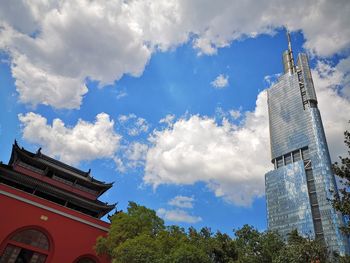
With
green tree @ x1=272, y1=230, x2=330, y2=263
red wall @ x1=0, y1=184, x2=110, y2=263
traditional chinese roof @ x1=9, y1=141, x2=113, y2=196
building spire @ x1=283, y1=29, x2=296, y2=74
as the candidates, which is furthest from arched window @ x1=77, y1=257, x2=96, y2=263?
building spire @ x1=283, y1=29, x2=296, y2=74

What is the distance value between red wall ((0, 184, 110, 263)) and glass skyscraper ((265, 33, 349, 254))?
5782 cm

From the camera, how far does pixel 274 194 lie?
268 feet

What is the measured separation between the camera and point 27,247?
68.1 feet

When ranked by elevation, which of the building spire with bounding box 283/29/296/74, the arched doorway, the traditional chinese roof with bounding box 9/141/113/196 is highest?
the building spire with bounding box 283/29/296/74

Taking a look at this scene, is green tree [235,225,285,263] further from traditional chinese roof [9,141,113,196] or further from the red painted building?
traditional chinese roof [9,141,113,196]

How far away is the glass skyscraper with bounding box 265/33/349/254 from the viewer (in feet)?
226

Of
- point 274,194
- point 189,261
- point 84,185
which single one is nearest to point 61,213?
point 84,185

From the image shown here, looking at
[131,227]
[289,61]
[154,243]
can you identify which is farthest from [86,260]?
[289,61]

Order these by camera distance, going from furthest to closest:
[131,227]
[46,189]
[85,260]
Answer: [46,189] → [85,260] → [131,227]

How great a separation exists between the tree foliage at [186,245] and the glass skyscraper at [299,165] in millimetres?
51544

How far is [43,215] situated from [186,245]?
39.7ft

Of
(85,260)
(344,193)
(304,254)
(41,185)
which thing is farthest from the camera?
(41,185)

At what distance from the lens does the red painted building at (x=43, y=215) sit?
20.6 meters

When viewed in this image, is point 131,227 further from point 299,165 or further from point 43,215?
point 299,165
